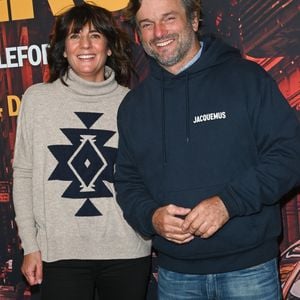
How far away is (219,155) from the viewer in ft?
5.46

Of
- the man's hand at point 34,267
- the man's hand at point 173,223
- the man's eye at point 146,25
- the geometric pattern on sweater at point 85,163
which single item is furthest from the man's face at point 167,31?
the man's hand at point 34,267

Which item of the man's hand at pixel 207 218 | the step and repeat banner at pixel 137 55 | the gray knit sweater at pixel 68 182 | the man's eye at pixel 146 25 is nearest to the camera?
the man's hand at pixel 207 218

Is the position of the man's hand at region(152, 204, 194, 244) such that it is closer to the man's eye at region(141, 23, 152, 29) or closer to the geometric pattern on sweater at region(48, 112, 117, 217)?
the geometric pattern on sweater at region(48, 112, 117, 217)

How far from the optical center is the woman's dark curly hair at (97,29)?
6.62 feet

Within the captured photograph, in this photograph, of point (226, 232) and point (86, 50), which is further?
point (86, 50)

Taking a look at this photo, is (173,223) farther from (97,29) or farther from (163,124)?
(97,29)

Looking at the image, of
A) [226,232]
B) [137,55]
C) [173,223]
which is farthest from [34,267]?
[137,55]

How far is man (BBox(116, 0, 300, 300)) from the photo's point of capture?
63.2 inches

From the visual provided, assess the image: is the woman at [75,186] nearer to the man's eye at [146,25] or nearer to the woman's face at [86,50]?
the woman's face at [86,50]

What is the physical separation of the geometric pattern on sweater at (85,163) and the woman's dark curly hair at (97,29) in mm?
241

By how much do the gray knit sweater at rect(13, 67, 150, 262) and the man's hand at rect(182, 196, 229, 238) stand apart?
18.0 inches

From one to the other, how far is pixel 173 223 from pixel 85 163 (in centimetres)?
49

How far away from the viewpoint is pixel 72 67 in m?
2.04

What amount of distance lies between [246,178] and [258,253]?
27 centimetres
